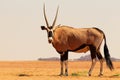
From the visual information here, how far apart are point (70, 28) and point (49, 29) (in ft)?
4.99

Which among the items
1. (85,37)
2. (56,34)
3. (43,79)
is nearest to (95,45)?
(85,37)

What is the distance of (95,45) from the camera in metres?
23.2

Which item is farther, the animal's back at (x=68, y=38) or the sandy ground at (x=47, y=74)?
the animal's back at (x=68, y=38)

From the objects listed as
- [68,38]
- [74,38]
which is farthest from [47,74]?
[74,38]

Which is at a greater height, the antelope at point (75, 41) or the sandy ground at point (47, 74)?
the antelope at point (75, 41)

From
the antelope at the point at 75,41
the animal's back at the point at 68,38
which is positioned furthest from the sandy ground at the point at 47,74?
the animal's back at the point at 68,38

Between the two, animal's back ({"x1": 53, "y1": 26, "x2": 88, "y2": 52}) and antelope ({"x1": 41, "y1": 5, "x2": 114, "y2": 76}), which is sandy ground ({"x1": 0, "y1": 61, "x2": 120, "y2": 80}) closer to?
antelope ({"x1": 41, "y1": 5, "x2": 114, "y2": 76})

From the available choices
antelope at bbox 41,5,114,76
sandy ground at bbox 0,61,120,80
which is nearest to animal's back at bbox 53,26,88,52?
antelope at bbox 41,5,114,76

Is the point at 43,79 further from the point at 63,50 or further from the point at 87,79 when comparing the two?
the point at 63,50

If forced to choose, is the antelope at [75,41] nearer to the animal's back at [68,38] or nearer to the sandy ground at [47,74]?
the animal's back at [68,38]

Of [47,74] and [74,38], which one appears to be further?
[47,74]

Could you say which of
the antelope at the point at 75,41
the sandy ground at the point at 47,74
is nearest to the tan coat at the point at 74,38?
the antelope at the point at 75,41

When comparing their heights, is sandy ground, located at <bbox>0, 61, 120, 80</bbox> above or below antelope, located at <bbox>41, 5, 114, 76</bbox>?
below

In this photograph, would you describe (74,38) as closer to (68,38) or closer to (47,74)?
(68,38)
